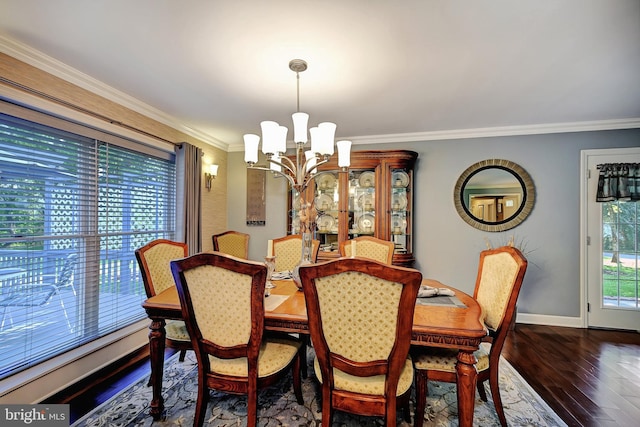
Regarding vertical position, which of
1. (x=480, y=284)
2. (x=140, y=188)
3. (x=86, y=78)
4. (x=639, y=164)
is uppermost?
(x=86, y=78)

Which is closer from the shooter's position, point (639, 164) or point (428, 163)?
point (639, 164)

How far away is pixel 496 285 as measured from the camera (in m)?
1.73

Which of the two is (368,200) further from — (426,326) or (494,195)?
(426,326)

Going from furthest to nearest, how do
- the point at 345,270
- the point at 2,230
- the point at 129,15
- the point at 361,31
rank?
the point at 2,230 < the point at 361,31 < the point at 129,15 < the point at 345,270

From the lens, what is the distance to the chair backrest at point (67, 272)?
6.98 ft

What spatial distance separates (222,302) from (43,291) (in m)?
1.62

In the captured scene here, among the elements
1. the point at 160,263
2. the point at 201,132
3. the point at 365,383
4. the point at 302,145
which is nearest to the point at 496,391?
the point at 365,383

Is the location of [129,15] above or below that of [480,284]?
above

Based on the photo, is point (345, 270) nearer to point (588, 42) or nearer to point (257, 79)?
point (257, 79)

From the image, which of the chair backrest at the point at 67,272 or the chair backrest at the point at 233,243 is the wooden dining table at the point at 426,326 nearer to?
the chair backrest at the point at 67,272

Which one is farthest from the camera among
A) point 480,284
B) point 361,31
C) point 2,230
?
point 480,284

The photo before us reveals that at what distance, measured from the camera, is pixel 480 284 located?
1976 millimetres

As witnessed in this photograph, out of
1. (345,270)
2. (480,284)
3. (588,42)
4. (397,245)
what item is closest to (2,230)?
(345,270)

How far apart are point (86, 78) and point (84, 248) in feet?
4.49
